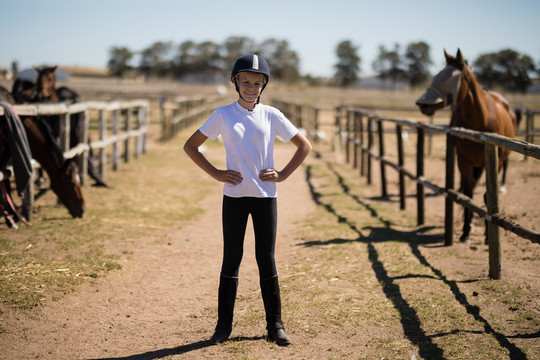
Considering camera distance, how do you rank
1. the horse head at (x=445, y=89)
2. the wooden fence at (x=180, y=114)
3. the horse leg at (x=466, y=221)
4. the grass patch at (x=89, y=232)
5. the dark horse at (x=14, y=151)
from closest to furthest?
Answer: the grass patch at (x=89, y=232), the dark horse at (x=14, y=151), the horse leg at (x=466, y=221), the horse head at (x=445, y=89), the wooden fence at (x=180, y=114)

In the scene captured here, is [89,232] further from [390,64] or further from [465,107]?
[390,64]

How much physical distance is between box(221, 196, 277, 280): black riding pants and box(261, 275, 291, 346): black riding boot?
52 mm

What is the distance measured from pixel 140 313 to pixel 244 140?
A: 166 centimetres

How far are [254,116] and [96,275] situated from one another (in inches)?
91.2

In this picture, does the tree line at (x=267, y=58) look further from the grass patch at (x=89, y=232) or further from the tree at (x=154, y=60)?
the grass patch at (x=89, y=232)

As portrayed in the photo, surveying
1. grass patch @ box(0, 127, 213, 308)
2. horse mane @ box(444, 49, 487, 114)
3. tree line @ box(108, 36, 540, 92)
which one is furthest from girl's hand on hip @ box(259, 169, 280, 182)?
tree line @ box(108, 36, 540, 92)

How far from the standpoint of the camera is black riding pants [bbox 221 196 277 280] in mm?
3172

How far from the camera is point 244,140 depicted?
3.11 meters

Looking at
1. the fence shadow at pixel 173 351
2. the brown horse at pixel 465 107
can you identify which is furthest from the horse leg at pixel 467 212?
the fence shadow at pixel 173 351

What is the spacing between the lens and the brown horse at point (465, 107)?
5934mm

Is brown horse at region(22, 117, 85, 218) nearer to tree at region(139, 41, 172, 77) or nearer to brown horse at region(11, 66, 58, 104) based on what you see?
brown horse at region(11, 66, 58, 104)

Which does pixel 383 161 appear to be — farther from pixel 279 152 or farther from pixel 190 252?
pixel 279 152

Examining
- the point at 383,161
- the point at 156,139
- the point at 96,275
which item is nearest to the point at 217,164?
the point at 383,161

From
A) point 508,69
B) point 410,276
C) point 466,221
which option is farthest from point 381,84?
point 410,276
